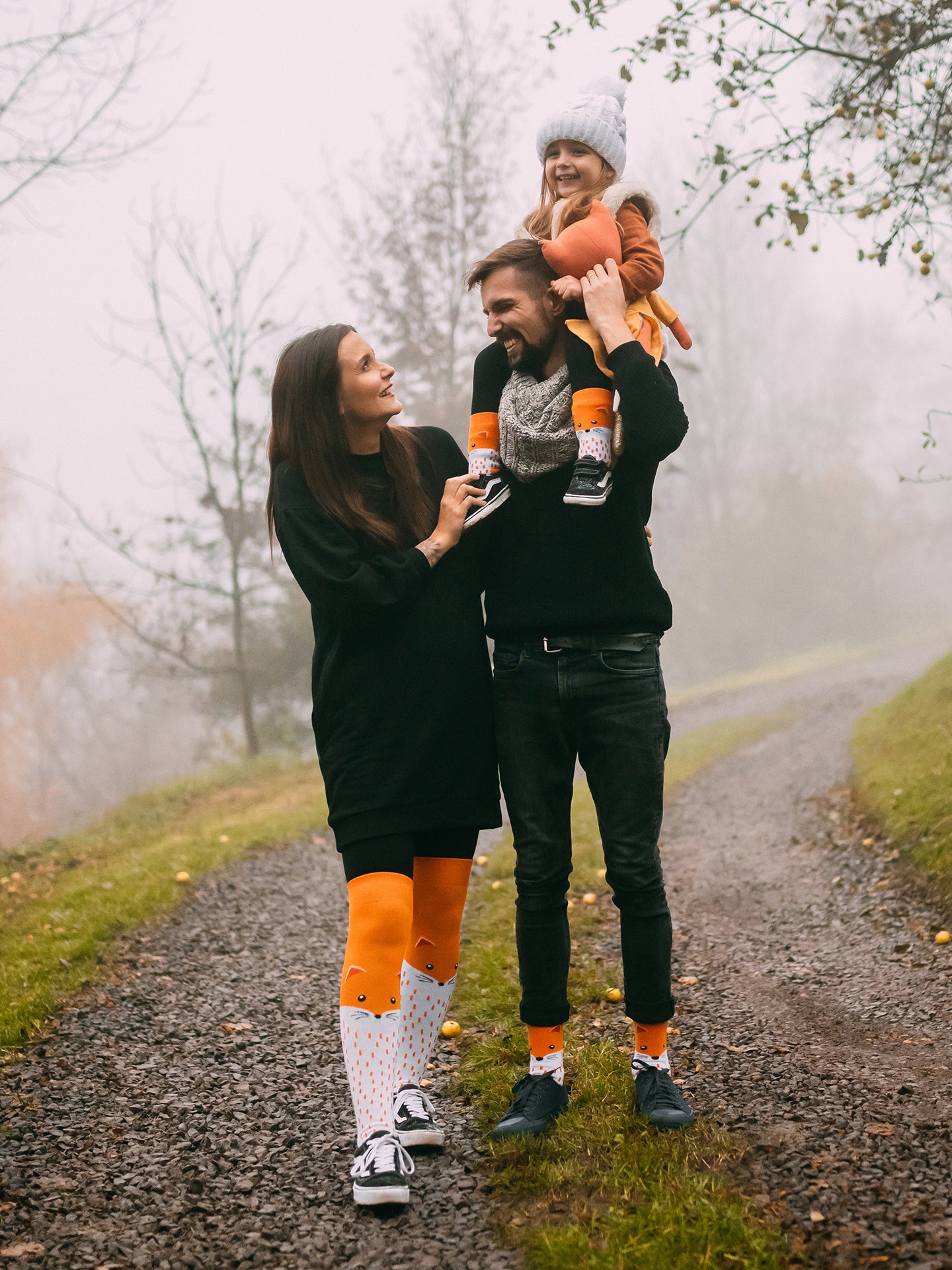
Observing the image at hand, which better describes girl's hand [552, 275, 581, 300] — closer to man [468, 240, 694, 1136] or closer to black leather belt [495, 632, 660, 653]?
man [468, 240, 694, 1136]

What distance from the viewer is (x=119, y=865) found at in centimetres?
750

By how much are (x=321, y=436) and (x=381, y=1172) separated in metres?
1.94

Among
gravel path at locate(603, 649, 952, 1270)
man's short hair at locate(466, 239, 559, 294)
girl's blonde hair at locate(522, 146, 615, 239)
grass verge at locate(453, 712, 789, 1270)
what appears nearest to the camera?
grass verge at locate(453, 712, 789, 1270)

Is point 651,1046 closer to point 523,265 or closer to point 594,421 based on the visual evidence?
point 594,421

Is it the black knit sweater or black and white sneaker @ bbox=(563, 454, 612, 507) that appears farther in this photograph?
the black knit sweater

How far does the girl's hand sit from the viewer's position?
268cm

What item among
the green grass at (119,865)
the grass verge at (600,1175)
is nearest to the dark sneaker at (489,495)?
the grass verge at (600,1175)

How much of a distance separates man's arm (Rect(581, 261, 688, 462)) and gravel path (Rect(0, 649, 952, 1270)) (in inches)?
75.2

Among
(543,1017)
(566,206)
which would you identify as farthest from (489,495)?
(543,1017)

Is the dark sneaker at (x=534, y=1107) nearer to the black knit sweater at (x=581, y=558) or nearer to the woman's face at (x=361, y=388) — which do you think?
the black knit sweater at (x=581, y=558)

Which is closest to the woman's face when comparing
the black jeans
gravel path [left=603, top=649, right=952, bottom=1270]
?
the black jeans

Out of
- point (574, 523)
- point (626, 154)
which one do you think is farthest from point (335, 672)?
point (626, 154)

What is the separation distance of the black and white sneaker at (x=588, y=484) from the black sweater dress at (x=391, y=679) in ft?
1.42

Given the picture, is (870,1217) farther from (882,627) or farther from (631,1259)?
(882,627)
